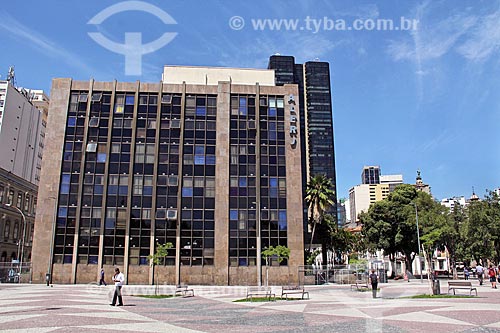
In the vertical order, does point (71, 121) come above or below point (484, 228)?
above

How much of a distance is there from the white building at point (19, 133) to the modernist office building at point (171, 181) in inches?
1369

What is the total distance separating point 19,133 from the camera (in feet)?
273

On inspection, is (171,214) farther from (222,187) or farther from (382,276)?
(382,276)

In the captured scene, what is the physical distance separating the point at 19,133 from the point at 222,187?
54.7 meters

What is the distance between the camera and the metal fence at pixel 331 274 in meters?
46.9

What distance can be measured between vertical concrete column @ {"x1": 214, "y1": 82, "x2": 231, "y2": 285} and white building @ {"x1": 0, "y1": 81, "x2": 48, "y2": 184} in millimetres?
47271

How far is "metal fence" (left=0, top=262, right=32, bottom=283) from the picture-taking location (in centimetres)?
4394

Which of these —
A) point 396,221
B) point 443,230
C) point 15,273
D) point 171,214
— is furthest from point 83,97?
point 443,230

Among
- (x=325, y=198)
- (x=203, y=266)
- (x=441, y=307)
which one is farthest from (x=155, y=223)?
(x=441, y=307)

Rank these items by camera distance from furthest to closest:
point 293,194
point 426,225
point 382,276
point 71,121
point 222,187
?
point 426,225 < point 382,276 < point 71,121 < point 293,194 < point 222,187

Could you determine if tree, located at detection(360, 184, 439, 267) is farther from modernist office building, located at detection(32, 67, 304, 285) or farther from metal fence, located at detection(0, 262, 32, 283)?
metal fence, located at detection(0, 262, 32, 283)

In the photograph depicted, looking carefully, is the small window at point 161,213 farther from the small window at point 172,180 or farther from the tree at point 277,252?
the tree at point 277,252

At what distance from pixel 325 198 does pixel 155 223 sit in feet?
68.0

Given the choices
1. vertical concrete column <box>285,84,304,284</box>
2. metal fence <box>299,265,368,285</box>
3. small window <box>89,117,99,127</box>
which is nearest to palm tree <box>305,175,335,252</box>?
vertical concrete column <box>285,84,304,284</box>
